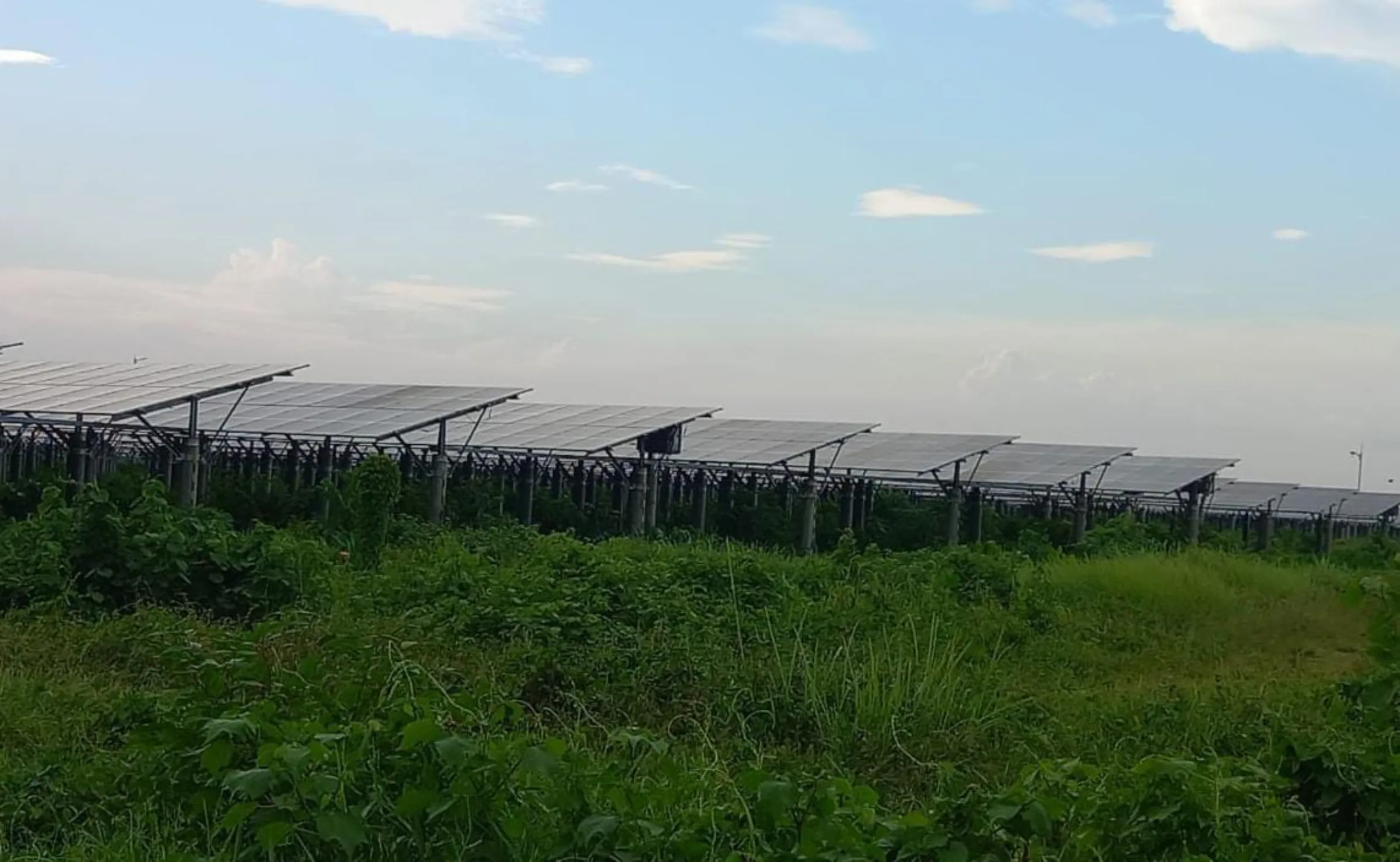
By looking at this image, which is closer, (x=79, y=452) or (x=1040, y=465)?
(x=79, y=452)

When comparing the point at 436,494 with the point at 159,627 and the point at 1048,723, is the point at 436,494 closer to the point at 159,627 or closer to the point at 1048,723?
the point at 159,627

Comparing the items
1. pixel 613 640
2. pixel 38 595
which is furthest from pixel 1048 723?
pixel 38 595

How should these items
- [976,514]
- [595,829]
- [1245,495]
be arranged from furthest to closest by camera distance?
[1245,495] < [976,514] < [595,829]

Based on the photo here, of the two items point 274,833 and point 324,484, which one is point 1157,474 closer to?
point 324,484

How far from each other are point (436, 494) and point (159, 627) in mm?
12116

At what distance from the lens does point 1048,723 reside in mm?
7504

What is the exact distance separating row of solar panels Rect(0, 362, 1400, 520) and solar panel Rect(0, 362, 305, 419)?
37 millimetres

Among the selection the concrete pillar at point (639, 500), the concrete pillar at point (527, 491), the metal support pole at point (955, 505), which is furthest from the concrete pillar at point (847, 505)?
the concrete pillar at point (527, 491)

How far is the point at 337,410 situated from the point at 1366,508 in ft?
131

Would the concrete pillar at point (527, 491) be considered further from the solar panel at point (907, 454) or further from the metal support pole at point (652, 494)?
the solar panel at point (907, 454)

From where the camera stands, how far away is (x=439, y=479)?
20.8 meters

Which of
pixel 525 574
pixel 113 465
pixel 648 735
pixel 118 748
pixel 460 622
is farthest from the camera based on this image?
pixel 113 465

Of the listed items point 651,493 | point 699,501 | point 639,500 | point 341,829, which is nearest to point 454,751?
point 341,829

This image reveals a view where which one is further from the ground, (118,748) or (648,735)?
(648,735)
